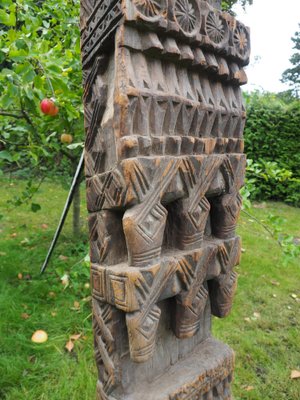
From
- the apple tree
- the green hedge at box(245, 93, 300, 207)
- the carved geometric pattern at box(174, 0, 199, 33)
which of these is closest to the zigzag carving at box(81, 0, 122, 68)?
the carved geometric pattern at box(174, 0, 199, 33)

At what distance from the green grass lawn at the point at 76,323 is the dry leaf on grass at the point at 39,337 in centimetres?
4

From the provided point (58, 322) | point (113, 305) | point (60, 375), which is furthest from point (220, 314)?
point (58, 322)

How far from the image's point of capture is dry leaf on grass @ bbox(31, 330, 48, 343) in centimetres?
191

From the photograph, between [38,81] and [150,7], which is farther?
[38,81]

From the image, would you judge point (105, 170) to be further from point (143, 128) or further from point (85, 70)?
point (85, 70)

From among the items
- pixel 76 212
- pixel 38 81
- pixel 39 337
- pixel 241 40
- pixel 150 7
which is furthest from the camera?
pixel 76 212

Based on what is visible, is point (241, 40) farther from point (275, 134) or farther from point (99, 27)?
point (275, 134)

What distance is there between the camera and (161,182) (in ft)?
2.44

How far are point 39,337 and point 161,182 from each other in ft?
5.48

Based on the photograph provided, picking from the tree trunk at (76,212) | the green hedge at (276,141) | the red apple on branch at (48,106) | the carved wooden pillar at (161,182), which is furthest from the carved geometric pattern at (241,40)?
the green hedge at (276,141)

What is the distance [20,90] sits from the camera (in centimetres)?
149

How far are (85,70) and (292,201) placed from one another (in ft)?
19.7

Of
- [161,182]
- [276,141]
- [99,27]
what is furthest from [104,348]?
[276,141]

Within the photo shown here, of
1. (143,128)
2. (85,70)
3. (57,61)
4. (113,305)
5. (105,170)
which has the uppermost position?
(57,61)
